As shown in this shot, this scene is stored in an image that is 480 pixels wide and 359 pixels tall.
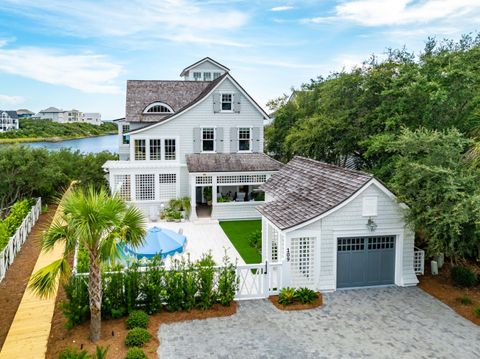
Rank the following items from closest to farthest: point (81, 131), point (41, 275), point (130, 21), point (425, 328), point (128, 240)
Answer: point (41, 275) → point (128, 240) → point (425, 328) → point (130, 21) → point (81, 131)

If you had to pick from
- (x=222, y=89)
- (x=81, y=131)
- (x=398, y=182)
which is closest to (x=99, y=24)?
(x=222, y=89)

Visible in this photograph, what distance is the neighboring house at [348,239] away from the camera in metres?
13.6

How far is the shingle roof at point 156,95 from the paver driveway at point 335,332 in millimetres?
19519

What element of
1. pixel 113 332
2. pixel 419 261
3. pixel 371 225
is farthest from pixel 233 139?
pixel 113 332

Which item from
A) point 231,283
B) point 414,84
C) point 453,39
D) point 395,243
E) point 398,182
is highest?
point 453,39

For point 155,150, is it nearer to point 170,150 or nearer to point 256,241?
point 170,150

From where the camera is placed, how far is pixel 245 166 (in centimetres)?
2573

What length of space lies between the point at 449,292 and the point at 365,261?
2.85 metres

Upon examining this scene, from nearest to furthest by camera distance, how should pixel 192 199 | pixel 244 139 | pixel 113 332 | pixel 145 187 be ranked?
1. pixel 113 332
2. pixel 192 199
3. pixel 145 187
4. pixel 244 139

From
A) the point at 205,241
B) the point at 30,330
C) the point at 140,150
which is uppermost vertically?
the point at 140,150

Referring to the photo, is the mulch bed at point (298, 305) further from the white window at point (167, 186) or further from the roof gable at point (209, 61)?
the roof gable at point (209, 61)

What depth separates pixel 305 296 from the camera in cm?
1302

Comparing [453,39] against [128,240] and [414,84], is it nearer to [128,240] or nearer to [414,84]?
[414,84]

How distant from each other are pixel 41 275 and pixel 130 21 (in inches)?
614
